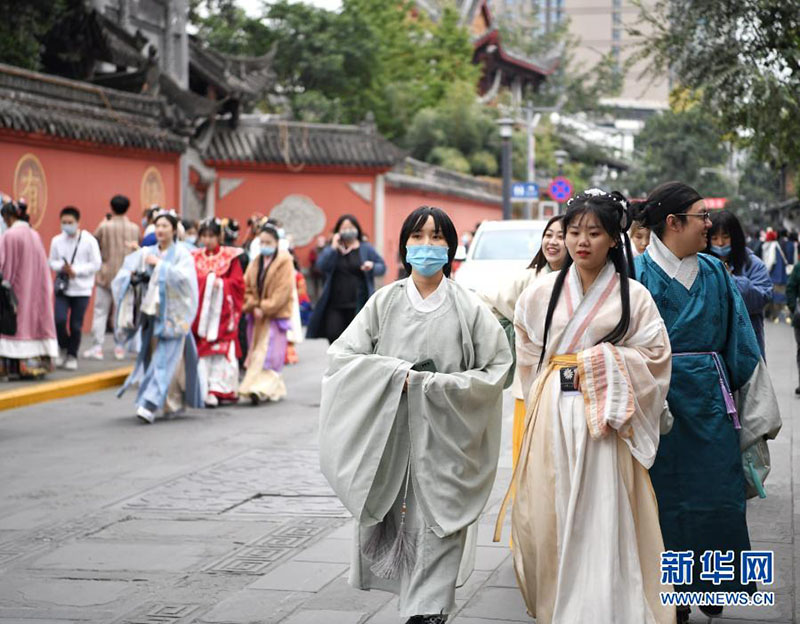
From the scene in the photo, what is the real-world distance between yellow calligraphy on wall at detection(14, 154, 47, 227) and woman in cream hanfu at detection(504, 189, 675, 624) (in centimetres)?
1408

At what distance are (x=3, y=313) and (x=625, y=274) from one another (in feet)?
24.4

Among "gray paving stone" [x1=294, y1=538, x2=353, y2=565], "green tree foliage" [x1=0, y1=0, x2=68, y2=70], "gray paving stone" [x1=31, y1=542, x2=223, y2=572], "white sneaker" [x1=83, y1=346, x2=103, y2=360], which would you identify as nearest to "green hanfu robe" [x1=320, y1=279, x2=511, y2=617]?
"gray paving stone" [x1=294, y1=538, x2=353, y2=565]

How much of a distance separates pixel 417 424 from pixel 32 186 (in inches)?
559

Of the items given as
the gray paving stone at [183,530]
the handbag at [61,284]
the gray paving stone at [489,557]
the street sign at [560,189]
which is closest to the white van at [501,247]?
the handbag at [61,284]

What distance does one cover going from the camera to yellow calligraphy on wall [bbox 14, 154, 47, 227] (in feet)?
58.0

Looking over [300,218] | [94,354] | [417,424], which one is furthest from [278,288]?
[300,218]

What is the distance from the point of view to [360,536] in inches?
201

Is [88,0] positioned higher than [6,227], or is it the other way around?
[88,0]

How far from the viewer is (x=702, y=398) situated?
5.16 metres

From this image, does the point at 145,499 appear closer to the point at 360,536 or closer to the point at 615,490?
the point at 360,536

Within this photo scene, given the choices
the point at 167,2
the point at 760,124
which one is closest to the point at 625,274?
the point at 760,124

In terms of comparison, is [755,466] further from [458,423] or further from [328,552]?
[328,552]

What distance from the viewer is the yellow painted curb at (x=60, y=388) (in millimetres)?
12305

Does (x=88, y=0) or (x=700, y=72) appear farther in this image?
(x=88, y=0)
